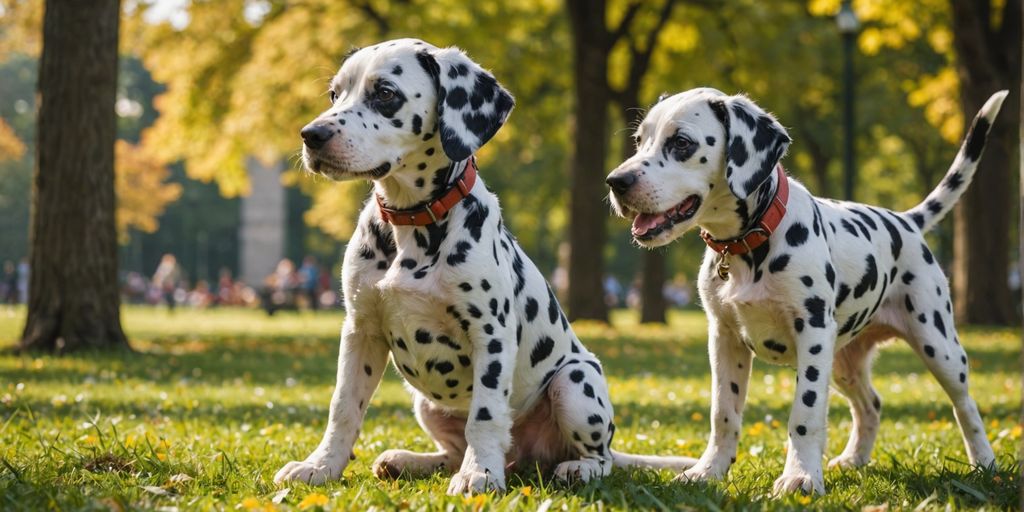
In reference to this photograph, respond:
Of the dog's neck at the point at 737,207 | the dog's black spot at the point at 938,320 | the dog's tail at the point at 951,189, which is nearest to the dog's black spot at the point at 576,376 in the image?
the dog's neck at the point at 737,207

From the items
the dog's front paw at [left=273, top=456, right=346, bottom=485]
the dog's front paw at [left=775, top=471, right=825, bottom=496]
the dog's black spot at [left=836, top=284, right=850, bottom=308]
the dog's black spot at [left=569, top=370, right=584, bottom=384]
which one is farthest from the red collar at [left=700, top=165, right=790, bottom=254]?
the dog's front paw at [left=273, top=456, right=346, bottom=485]

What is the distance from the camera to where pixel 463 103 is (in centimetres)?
494

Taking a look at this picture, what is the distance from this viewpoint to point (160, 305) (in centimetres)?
5688

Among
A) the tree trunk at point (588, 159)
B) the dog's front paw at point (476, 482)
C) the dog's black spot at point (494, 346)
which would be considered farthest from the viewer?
the tree trunk at point (588, 159)

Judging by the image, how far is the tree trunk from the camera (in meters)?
22.0

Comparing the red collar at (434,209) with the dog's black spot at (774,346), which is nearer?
the red collar at (434,209)

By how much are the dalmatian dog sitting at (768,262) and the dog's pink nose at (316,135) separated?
131 cm

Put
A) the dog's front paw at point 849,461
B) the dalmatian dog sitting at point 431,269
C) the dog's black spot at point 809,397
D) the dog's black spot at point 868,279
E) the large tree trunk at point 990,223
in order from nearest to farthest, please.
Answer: the dalmatian dog sitting at point 431,269 < the dog's black spot at point 809,397 < the dog's black spot at point 868,279 < the dog's front paw at point 849,461 < the large tree trunk at point 990,223

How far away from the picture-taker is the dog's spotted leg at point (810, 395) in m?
5.05

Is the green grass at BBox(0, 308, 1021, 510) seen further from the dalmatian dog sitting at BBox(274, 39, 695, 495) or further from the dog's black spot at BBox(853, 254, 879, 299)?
the dog's black spot at BBox(853, 254, 879, 299)

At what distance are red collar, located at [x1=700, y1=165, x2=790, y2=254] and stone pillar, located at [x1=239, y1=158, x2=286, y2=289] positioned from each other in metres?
54.5

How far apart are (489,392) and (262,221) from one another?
5483cm

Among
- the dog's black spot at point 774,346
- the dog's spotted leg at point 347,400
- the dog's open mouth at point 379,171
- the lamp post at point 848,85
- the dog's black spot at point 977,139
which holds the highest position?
the lamp post at point 848,85

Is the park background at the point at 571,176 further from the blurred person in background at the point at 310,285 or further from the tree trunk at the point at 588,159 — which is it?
the blurred person in background at the point at 310,285
